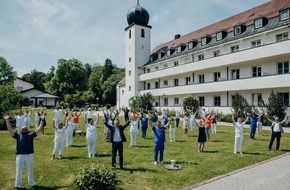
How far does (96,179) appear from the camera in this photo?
779 cm

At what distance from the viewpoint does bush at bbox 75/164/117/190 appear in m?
7.77

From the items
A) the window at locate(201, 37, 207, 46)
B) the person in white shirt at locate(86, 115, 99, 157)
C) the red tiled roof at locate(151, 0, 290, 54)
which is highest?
the red tiled roof at locate(151, 0, 290, 54)

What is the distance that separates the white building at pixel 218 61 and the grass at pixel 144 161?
1347 cm

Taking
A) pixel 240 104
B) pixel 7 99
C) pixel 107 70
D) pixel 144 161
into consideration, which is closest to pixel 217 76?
pixel 240 104

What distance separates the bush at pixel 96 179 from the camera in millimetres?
7766

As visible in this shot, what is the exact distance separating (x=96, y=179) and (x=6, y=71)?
190 feet

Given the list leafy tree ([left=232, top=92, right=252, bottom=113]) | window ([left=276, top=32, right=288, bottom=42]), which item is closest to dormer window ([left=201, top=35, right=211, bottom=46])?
window ([left=276, top=32, right=288, bottom=42])

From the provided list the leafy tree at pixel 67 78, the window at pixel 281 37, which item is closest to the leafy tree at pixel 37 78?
the leafy tree at pixel 67 78

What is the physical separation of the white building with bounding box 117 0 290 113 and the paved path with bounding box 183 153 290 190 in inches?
712

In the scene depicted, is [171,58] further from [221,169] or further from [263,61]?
[221,169]

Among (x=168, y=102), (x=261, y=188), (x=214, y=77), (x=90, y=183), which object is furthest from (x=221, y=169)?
(x=168, y=102)

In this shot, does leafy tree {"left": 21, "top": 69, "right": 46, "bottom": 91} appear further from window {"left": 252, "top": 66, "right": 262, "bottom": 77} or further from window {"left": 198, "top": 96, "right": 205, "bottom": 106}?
window {"left": 252, "top": 66, "right": 262, "bottom": 77}

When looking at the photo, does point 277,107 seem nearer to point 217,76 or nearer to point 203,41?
point 217,76

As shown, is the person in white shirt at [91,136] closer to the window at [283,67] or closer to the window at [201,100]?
the window at [283,67]
